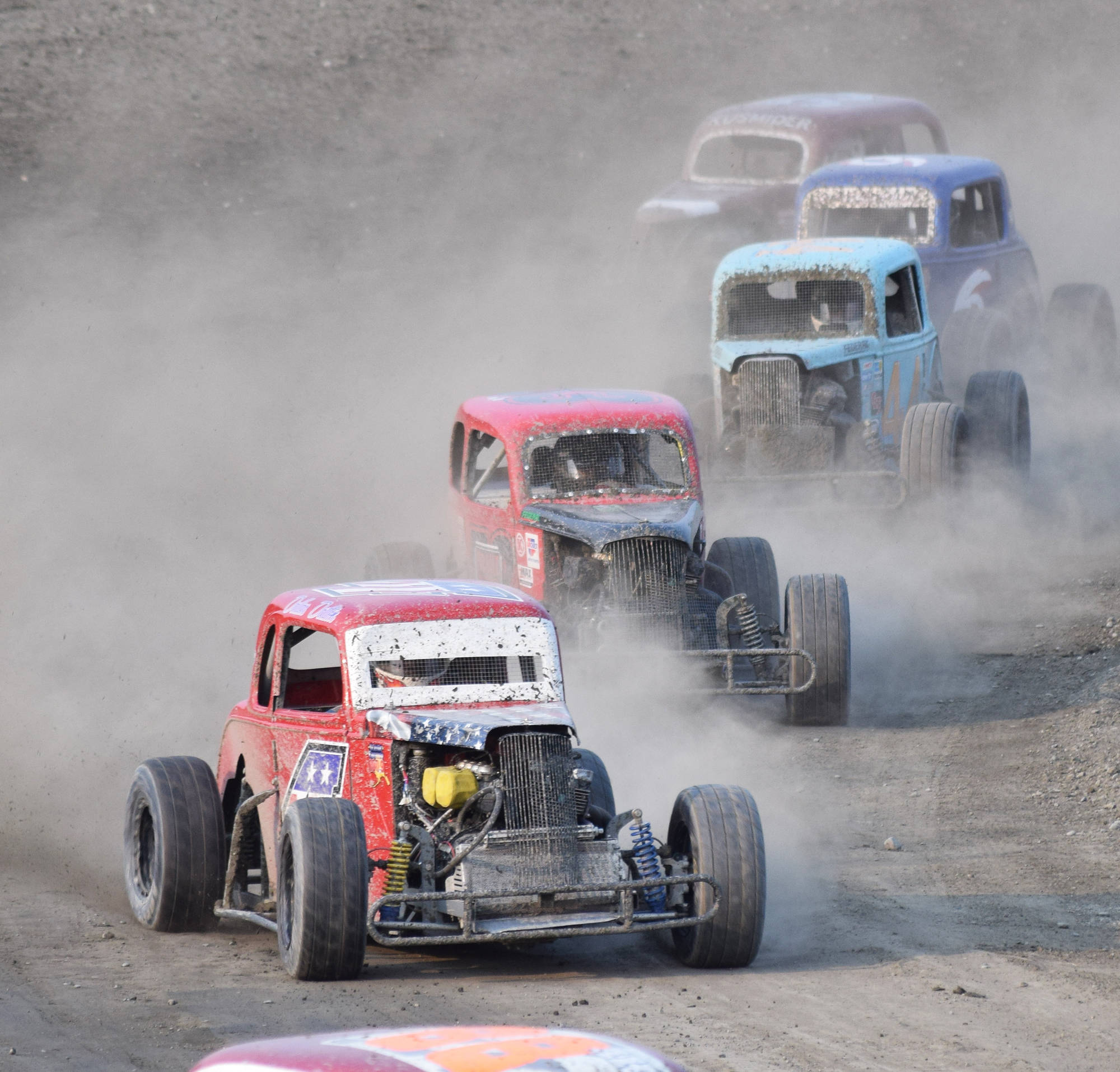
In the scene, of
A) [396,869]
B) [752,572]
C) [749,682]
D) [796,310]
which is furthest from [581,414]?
[396,869]

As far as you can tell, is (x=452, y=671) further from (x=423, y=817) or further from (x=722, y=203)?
(x=722, y=203)

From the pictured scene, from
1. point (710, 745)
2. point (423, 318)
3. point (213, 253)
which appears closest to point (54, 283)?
point (213, 253)

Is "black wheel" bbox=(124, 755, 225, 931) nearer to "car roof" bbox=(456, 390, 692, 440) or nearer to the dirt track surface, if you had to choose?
the dirt track surface

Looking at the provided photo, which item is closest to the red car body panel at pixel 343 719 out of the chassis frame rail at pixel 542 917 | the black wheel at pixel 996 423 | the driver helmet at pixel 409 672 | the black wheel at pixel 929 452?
the driver helmet at pixel 409 672

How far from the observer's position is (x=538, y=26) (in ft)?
129

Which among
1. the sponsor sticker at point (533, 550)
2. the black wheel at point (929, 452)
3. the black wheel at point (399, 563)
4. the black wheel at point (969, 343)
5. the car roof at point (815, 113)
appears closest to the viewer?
the sponsor sticker at point (533, 550)

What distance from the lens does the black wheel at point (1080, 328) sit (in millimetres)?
20828

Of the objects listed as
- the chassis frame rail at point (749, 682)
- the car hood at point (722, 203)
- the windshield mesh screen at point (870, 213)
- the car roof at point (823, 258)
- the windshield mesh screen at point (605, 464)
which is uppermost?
the car hood at point (722, 203)

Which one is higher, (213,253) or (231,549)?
(213,253)

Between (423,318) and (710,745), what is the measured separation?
51.4 ft

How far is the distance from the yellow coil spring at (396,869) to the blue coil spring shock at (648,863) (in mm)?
965

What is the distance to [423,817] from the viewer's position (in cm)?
803

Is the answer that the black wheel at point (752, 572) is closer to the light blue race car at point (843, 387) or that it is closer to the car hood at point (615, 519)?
the car hood at point (615, 519)

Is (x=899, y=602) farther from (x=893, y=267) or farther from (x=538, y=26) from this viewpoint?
(x=538, y=26)
